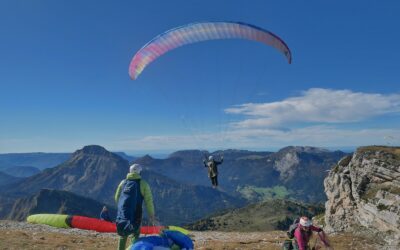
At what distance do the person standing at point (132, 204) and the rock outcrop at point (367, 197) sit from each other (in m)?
22.8

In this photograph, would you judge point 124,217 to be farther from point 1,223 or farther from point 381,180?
point 381,180

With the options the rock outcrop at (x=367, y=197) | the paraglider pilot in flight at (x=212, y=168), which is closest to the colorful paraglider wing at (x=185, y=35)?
the paraglider pilot in flight at (x=212, y=168)

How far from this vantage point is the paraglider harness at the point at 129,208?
492 inches

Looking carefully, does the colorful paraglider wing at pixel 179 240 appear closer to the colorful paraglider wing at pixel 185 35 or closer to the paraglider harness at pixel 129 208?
the paraglider harness at pixel 129 208

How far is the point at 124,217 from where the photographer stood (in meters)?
12.5

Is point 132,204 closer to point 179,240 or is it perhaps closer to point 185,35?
point 179,240

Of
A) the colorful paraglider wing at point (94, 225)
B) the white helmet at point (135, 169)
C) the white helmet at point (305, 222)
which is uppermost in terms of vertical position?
the white helmet at point (135, 169)

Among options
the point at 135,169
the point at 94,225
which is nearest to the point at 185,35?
the point at 135,169

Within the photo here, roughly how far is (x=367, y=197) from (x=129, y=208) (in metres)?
34.6

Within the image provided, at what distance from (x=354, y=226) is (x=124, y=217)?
3060cm

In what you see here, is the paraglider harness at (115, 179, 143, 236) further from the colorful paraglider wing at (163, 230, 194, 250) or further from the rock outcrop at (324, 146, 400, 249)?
the rock outcrop at (324, 146, 400, 249)

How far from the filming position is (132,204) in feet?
41.1

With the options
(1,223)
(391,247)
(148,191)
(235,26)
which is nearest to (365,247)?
(391,247)

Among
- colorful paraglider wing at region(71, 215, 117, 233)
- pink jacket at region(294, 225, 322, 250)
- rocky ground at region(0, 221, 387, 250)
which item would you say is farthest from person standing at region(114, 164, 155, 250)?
colorful paraglider wing at region(71, 215, 117, 233)
